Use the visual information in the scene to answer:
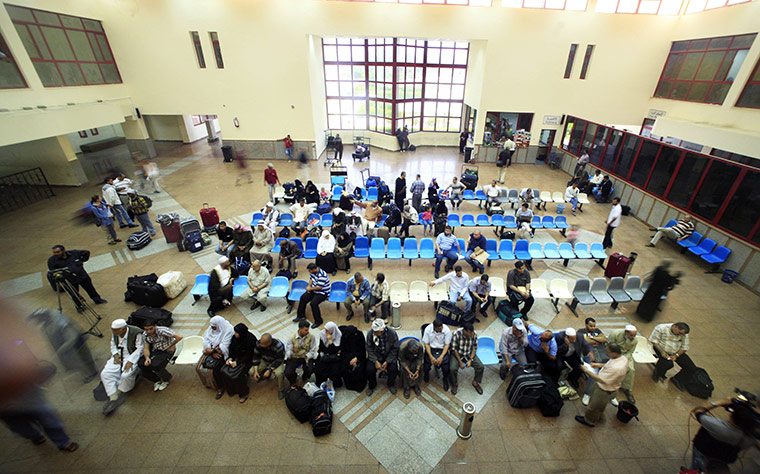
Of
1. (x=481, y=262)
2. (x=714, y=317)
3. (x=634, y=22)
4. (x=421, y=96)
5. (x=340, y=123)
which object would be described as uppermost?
(x=634, y=22)

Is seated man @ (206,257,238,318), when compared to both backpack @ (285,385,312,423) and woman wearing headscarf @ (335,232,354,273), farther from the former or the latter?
backpack @ (285,385,312,423)

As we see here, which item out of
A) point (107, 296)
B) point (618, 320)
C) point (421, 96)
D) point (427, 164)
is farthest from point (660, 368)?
point (421, 96)

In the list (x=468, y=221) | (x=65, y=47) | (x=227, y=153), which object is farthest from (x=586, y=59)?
(x=65, y=47)

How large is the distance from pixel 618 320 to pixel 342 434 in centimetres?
663

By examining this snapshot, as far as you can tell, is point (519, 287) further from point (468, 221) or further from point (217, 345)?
point (217, 345)

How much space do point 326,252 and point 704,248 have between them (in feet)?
36.7

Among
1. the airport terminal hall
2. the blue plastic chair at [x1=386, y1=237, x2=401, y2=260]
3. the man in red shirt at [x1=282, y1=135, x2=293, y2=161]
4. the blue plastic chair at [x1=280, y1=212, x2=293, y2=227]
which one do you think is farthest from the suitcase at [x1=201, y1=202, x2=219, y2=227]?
the man in red shirt at [x1=282, y1=135, x2=293, y2=161]

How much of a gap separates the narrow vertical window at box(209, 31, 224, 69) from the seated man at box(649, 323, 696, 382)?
21.4 meters

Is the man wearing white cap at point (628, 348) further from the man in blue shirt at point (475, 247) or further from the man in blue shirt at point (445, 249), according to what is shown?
the man in blue shirt at point (445, 249)

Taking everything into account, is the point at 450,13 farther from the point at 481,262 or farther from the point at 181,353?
the point at 181,353

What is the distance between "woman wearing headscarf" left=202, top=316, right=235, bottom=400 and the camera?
548 cm

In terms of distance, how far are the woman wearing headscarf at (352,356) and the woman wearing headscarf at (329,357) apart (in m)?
0.09

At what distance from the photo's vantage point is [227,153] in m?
19.2

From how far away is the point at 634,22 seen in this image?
16.7m
